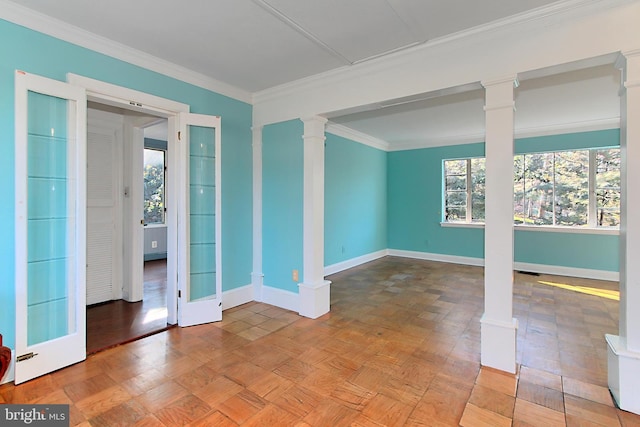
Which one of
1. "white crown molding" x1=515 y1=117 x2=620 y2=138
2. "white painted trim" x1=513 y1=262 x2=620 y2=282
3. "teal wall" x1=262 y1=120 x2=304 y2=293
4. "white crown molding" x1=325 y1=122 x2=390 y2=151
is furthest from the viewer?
"white crown molding" x1=325 y1=122 x2=390 y2=151

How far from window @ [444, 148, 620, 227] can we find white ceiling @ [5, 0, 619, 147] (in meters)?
1.89

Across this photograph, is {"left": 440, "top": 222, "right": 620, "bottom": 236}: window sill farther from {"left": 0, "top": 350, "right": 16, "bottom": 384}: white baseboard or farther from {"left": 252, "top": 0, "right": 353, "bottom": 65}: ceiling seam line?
{"left": 0, "top": 350, "right": 16, "bottom": 384}: white baseboard

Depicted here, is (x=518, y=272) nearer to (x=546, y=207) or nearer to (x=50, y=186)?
(x=546, y=207)

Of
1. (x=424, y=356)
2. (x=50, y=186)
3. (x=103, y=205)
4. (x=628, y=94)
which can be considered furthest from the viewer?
(x=103, y=205)

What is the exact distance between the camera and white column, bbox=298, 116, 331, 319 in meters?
3.44

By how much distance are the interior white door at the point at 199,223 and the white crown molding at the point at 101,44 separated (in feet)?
1.43

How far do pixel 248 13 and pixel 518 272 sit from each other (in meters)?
5.87

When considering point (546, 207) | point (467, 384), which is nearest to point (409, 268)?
point (546, 207)

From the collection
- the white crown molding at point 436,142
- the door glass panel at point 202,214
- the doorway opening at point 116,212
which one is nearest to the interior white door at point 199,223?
the door glass panel at point 202,214

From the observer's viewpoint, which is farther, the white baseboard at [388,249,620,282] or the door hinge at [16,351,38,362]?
the white baseboard at [388,249,620,282]

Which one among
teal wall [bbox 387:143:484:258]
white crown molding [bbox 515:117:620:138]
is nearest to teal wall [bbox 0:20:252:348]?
teal wall [bbox 387:143:484:258]

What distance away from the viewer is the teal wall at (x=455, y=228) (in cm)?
509

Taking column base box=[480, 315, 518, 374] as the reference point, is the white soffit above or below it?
above

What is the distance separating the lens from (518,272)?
18.4 ft
